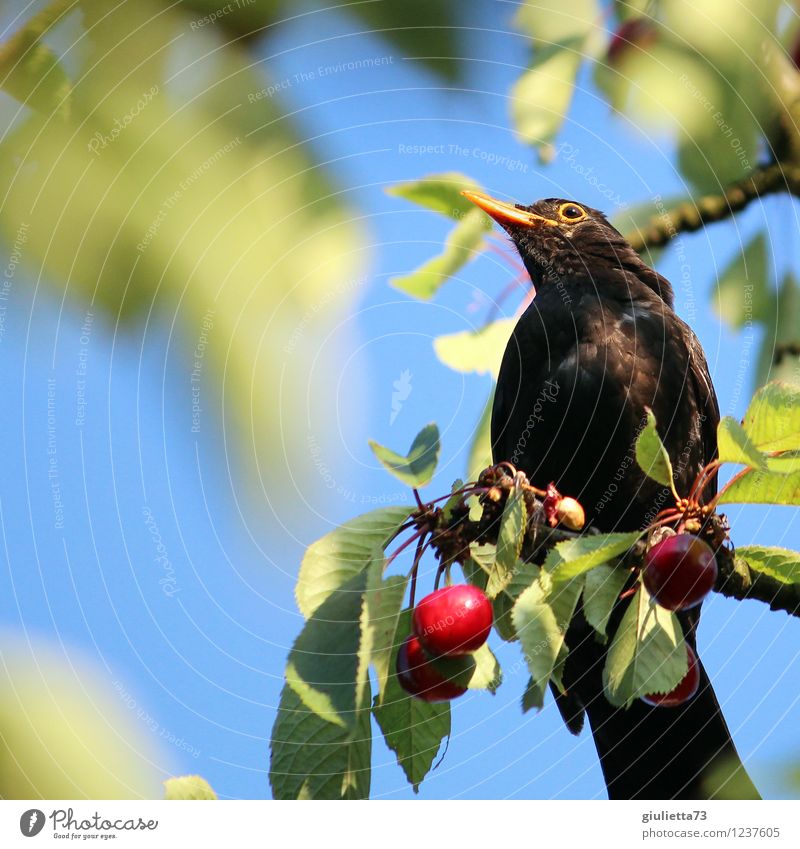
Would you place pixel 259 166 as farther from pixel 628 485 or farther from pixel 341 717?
pixel 628 485

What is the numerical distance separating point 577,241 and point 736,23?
63.0 inches

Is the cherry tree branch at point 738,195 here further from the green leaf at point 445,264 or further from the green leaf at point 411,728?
the green leaf at point 411,728

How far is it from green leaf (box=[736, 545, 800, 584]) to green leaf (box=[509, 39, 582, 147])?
169cm

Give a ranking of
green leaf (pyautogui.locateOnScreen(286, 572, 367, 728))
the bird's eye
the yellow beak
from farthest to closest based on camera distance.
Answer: the bird's eye → the yellow beak → green leaf (pyautogui.locateOnScreen(286, 572, 367, 728))

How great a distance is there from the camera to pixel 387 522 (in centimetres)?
259

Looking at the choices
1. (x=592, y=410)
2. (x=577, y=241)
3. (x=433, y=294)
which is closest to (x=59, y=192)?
(x=433, y=294)

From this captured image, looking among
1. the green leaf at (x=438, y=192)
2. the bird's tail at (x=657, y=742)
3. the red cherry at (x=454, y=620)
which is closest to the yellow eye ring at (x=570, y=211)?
the green leaf at (x=438, y=192)

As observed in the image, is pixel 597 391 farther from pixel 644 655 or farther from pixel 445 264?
pixel 644 655

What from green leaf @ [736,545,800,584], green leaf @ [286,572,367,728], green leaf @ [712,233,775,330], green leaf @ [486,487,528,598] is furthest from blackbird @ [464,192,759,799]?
green leaf @ [286,572,367,728]

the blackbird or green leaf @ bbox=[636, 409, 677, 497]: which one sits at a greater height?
the blackbird

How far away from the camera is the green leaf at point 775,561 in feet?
8.68

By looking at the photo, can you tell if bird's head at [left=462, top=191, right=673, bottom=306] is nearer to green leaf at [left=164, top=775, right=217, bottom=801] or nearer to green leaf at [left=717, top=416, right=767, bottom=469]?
green leaf at [left=717, top=416, right=767, bottom=469]

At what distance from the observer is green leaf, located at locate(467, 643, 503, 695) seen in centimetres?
→ 260

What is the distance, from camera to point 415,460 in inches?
101
